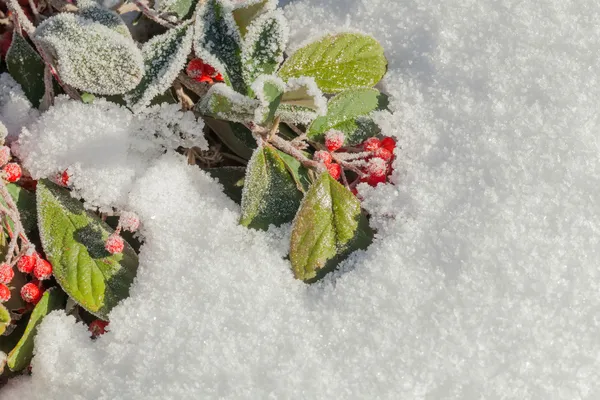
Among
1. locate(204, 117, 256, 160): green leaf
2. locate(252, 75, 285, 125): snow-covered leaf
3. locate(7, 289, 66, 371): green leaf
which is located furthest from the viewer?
locate(204, 117, 256, 160): green leaf

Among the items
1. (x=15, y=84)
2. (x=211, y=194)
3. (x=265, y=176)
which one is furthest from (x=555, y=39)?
(x=15, y=84)

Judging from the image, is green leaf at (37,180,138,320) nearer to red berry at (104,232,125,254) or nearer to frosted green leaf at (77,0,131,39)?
red berry at (104,232,125,254)

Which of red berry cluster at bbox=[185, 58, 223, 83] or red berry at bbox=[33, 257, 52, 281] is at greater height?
red berry cluster at bbox=[185, 58, 223, 83]

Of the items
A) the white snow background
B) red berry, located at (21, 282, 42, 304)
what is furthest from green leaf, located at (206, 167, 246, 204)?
red berry, located at (21, 282, 42, 304)

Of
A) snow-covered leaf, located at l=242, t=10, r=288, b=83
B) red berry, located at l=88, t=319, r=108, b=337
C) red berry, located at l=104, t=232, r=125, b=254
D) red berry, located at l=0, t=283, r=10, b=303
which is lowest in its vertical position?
red berry, located at l=88, t=319, r=108, b=337

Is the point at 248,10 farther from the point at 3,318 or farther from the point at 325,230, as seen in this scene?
the point at 3,318

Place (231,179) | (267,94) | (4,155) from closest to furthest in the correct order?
(267,94)
(4,155)
(231,179)

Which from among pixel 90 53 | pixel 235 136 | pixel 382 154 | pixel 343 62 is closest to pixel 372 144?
pixel 382 154

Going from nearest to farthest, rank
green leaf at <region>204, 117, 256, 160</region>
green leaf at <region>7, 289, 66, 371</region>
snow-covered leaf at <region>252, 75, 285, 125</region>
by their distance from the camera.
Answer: snow-covered leaf at <region>252, 75, 285, 125</region> → green leaf at <region>7, 289, 66, 371</region> → green leaf at <region>204, 117, 256, 160</region>

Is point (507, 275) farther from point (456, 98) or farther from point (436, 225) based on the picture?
point (456, 98)
